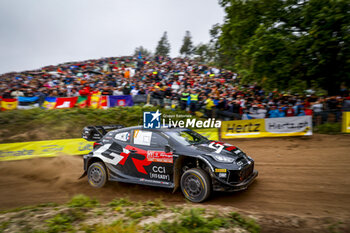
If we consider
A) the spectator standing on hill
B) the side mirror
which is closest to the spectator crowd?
the spectator standing on hill

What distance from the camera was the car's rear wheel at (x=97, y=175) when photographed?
646cm

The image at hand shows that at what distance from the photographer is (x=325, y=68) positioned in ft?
40.1

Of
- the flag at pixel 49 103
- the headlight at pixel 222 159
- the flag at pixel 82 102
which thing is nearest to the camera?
the headlight at pixel 222 159

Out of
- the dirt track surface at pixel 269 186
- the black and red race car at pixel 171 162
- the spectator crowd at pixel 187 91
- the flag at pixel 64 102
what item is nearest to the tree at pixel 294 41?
the spectator crowd at pixel 187 91

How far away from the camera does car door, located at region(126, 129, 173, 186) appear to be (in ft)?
18.2

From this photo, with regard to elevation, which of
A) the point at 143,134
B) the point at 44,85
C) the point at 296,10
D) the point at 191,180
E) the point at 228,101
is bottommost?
the point at 191,180

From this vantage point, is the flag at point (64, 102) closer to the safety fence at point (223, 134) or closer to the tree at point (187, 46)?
the safety fence at point (223, 134)

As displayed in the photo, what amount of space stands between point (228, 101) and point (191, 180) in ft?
31.5

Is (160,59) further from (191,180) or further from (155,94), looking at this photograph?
(191,180)

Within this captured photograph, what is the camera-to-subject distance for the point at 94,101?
15.1 metres

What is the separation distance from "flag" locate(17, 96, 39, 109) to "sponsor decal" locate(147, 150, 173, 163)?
11.5m

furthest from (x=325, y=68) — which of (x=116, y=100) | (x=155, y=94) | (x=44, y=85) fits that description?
(x=44, y=85)

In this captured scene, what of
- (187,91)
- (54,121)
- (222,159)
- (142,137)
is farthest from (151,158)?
(187,91)

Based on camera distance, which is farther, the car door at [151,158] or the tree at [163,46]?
the tree at [163,46]
